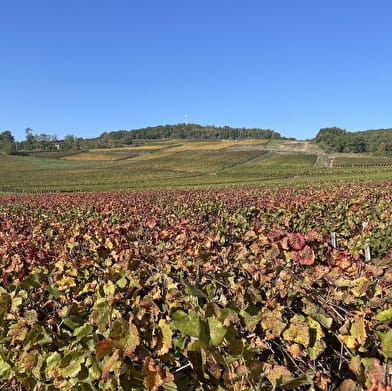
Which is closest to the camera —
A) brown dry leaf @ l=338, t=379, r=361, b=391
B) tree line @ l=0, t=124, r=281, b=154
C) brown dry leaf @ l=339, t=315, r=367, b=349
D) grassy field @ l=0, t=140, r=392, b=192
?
brown dry leaf @ l=338, t=379, r=361, b=391

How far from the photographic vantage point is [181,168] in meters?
93.9

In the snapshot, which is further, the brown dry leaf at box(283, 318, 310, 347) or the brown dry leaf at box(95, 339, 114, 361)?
the brown dry leaf at box(283, 318, 310, 347)

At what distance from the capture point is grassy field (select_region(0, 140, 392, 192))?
66.9 meters

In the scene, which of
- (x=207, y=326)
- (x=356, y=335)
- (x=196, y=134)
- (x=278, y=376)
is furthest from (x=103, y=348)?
(x=196, y=134)

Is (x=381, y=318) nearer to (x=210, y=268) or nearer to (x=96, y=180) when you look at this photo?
(x=210, y=268)

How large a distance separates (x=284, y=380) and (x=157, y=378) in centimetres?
49

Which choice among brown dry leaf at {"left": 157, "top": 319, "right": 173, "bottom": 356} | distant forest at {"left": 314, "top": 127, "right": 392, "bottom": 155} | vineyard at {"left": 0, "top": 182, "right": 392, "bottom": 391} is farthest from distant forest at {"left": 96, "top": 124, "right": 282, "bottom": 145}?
brown dry leaf at {"left": 157, "top": 319, "right": 173, "bottom": 356}

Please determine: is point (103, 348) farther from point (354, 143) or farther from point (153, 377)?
point (354, 143)

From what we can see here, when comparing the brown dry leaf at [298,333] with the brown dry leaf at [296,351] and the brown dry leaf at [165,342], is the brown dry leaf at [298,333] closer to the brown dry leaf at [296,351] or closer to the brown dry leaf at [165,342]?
the brown dry leaf at [296,351]

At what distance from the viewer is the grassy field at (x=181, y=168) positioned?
66938mm

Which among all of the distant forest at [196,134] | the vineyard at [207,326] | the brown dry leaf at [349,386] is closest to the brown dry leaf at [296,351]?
the vineyard at [207,326]

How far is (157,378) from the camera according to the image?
1.58 meters

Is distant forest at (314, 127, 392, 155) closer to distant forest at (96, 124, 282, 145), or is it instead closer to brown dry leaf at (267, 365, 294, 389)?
distant forest at (96, 124, 282, 145)

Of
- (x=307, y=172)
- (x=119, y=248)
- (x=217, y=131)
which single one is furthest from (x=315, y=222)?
(x=217, y=131)
